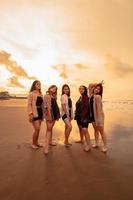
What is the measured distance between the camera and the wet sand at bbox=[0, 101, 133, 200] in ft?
14.5

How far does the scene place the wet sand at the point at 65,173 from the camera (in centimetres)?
443

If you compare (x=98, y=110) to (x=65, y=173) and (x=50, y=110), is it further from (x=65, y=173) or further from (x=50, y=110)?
(x=65, y=173)

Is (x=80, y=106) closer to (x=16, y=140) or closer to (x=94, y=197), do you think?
(x=16, y=140)

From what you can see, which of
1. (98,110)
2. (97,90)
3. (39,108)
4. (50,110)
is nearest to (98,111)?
(98,110)

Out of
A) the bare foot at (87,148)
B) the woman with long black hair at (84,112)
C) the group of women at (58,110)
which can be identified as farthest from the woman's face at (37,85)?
the bare foot at (87,148)

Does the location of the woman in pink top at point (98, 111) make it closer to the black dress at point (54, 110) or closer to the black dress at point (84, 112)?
the black dress at point (84, 112)

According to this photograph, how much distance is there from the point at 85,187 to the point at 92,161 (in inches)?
70.7

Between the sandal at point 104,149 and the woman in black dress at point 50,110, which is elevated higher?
the woman in black dress at point 50,110

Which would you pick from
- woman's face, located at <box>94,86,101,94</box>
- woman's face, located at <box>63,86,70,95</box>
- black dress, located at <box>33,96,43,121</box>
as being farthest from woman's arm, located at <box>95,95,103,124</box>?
black dress, located at <box>33,96,43,121</box>

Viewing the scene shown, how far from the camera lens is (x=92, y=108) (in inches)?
321

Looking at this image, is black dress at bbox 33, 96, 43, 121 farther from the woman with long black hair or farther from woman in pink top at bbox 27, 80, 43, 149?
the woman with long black hair

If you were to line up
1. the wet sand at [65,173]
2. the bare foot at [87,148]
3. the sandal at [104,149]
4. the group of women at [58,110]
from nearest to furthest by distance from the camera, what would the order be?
the wet sand at [65,173], the sandal at [104,149], the bare foot at [87,148], the group of women at [58,110]

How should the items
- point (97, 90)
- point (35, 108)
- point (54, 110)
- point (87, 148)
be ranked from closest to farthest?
1. point (87, 148)
2. point (54, 110)
3. point (35, 108)
4. point (97, 90)

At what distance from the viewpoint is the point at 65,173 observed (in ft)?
18.2
